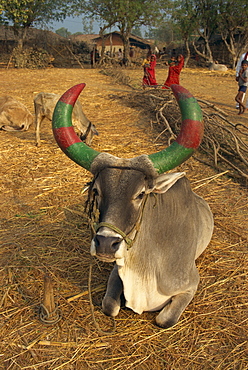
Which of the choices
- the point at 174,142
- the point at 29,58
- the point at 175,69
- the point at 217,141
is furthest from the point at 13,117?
the point at 29,58

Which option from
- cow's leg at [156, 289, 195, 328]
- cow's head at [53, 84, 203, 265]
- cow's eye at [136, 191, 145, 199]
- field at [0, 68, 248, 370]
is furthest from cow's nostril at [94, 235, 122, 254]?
cow's leg at [156, 289, 195, 328]

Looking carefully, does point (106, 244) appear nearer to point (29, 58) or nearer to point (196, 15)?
point (29, 58)

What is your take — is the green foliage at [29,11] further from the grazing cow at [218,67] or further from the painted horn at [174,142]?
the painted horn at [174,142]

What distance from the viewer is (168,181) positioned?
254 cm

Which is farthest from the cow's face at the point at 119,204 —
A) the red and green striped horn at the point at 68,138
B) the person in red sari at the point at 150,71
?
the person in red sari at the point at 150,71

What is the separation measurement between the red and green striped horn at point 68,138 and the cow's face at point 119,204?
21cm

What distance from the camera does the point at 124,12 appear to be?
81.4 feet

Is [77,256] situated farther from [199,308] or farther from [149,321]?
[199,308]

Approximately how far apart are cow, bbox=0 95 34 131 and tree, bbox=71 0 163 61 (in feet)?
62.8

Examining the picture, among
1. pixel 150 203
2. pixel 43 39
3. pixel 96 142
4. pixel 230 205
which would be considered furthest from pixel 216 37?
pixel 150 203

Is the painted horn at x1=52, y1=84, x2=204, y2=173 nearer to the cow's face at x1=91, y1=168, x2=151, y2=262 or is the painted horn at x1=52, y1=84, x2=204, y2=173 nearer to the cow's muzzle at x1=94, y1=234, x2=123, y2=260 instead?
the cow's face at x1=91, y1=168, x2=151, y2=262

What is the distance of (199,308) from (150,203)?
1143mm

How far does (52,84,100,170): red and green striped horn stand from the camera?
2.62 m

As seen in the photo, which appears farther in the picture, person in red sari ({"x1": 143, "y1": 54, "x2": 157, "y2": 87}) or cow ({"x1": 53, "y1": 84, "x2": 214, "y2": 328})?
person in red sari ({"x1": 143, "y1": 54, "x2": 157, "y2": 87})
